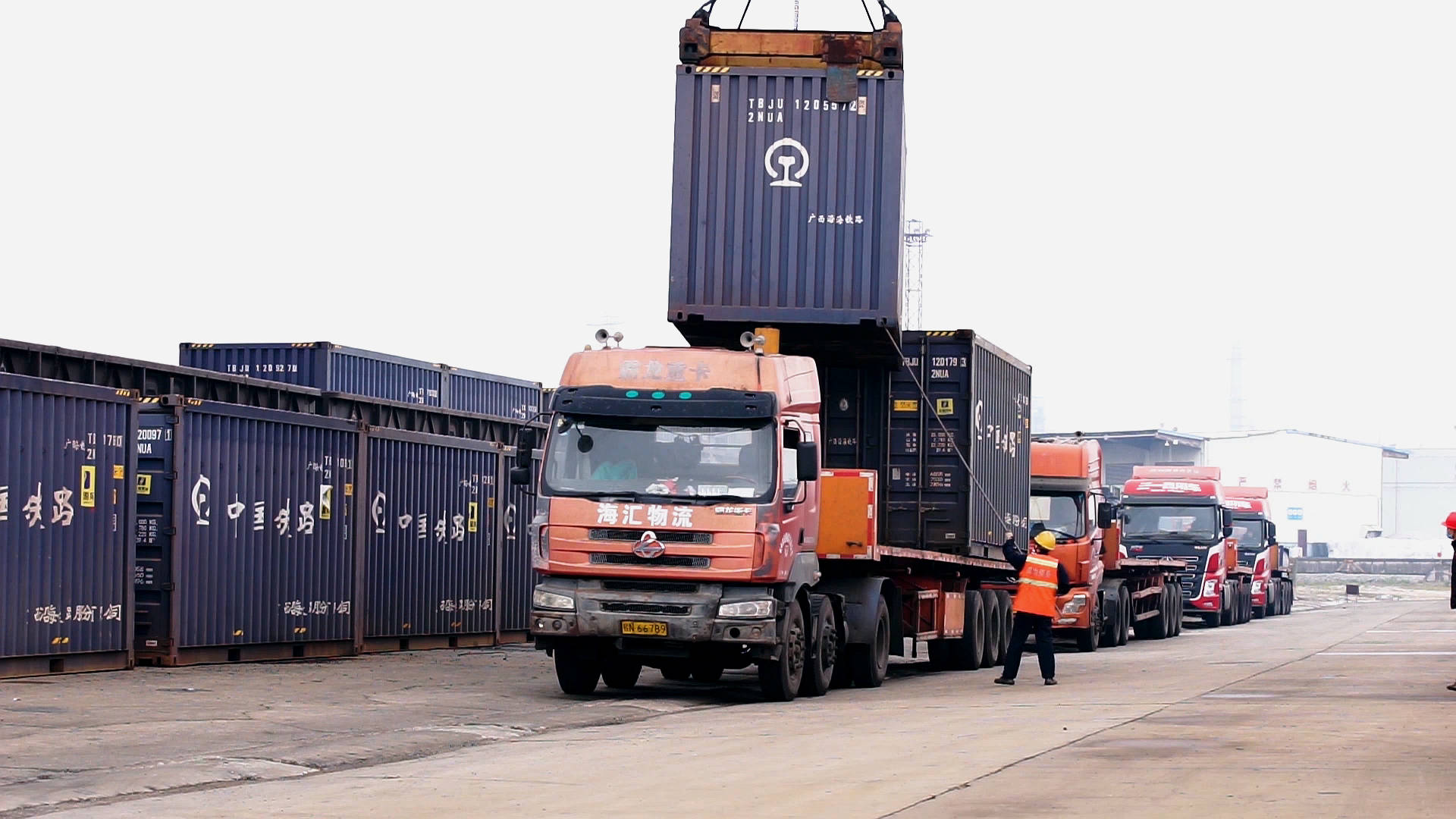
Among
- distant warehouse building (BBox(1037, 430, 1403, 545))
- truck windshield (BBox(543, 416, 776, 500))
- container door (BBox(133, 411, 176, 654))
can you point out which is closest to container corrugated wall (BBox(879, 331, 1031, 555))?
truck windshield (BBox(543, 416, 776, 500))

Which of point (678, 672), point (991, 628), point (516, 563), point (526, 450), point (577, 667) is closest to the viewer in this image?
point (526, 450)

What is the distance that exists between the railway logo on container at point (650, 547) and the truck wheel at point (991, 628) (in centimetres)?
893

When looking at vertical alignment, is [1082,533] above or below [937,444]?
below

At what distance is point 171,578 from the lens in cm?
1823

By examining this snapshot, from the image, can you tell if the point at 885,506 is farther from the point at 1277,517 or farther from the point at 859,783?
the point at 1277,517

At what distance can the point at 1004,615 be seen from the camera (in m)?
24.9

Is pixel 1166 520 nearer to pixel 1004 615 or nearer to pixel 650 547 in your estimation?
pixel 1004 615

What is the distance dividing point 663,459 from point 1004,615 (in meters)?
10.2

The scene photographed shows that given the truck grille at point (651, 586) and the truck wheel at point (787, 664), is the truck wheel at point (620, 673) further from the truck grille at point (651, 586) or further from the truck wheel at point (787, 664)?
the truck grille at point (651, 586)

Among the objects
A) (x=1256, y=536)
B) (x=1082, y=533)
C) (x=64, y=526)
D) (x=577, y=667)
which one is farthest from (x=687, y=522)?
(x=1256, y=536)

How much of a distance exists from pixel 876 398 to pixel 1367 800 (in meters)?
12.0

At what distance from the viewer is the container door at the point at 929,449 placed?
2103cm

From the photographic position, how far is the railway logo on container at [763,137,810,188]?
18.9 metres

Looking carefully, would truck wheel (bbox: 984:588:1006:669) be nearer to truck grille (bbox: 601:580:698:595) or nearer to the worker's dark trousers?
the worker's dark trousers
